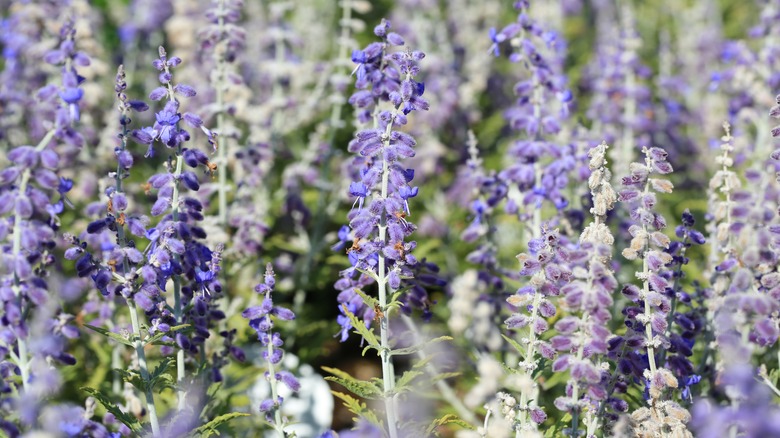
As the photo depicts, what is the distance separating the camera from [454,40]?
1043 centimetres

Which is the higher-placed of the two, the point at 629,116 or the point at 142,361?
the point at 629,116

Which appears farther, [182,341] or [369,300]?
[182,341]

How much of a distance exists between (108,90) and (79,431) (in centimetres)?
590

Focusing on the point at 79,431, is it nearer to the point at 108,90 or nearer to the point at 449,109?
the point at 449,109

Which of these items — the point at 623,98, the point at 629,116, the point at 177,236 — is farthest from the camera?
the point at 623,98

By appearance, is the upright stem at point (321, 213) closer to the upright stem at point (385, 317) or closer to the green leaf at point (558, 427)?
the upright stem at point (385, 317)

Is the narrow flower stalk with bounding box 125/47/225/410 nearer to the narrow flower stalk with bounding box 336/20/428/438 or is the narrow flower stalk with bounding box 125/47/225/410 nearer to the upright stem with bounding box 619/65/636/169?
the narrow flower stalk with bounding box 336/20/428/438

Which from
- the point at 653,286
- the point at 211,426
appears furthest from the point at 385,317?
the point at 653,286

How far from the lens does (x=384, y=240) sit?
4.29 m

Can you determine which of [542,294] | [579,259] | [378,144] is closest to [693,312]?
[542,294]

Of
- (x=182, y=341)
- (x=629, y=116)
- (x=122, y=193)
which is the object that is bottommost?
(x=182, y=341)

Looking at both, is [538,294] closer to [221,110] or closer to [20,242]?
[20,242]

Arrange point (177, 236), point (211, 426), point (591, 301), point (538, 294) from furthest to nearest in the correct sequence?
point (177, 236)
point (211, 426)
point (538, 294)
point (591, 301)

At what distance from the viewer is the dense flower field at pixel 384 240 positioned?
3.99 meters
